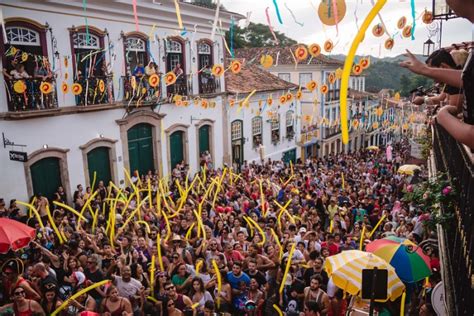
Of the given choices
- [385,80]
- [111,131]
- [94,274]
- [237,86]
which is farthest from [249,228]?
[385,80]

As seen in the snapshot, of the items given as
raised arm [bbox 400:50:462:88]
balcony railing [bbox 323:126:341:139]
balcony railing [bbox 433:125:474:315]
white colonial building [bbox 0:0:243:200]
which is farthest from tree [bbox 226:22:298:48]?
raised arm [bbox 400:50:462:88]

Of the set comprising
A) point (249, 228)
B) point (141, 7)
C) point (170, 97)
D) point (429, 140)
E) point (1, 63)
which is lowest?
point (249, 228)

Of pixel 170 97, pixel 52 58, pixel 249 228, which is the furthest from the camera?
pixel 170 97

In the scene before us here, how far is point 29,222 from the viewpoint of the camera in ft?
34.4

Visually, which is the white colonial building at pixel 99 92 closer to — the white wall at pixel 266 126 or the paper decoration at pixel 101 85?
the paper decoration at pixel 101 85

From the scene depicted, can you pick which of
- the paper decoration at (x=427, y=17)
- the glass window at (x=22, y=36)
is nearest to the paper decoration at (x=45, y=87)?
the glass window at (x=22, y=36)

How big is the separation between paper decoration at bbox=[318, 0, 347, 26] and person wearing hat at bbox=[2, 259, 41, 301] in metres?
6.33

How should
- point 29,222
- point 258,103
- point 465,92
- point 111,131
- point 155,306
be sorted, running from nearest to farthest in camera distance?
point 465,92 → point 155,306 → point 29,222 → point 111,131 → point 258,103

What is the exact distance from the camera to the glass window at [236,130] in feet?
69.4

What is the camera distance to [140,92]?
49.8 feet

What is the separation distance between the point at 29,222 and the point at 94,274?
15.8 ft

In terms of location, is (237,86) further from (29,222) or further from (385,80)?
(385,80)

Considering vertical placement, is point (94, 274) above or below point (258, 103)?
below

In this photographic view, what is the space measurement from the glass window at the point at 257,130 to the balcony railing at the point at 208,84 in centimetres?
426
